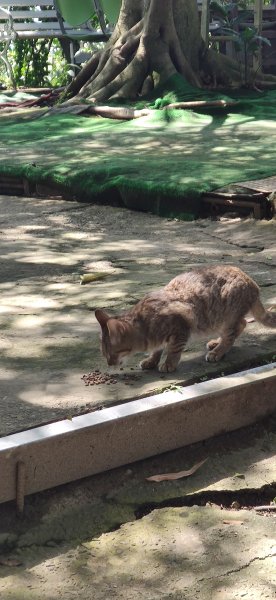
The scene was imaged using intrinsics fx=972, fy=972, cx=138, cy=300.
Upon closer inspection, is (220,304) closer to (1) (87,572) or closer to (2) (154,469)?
(2) (154,469)

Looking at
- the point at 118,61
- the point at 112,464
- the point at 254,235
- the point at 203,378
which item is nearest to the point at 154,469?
the point at 112,464

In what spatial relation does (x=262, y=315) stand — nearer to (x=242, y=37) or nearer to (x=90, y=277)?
(x=90, y=277)

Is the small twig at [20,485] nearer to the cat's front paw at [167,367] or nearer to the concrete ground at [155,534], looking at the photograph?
the concrete ground at [155,534]

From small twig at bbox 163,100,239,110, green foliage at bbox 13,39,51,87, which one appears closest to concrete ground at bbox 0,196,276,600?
small twig at bbox 163,100,239,110

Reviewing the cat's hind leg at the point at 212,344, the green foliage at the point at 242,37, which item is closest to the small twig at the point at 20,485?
the cat's hind leg at the point at 212,344

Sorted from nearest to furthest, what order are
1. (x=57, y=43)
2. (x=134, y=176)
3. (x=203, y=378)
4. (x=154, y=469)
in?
(x=154, y=469), (x=203, y=378), (x=134, y=176), (x=57, y=43)

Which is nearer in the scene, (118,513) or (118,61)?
(118,513)

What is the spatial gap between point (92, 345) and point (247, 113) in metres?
8.49

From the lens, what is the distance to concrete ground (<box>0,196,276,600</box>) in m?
3.20

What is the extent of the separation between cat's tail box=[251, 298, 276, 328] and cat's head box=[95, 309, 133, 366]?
705 mm

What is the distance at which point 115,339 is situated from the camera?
444cm

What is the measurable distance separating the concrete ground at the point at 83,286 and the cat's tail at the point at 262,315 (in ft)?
0.33

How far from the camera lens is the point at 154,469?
3.94 metres

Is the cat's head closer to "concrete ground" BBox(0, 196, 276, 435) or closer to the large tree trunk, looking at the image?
"concrete ground" BBox(0, 196, 276, 435)
